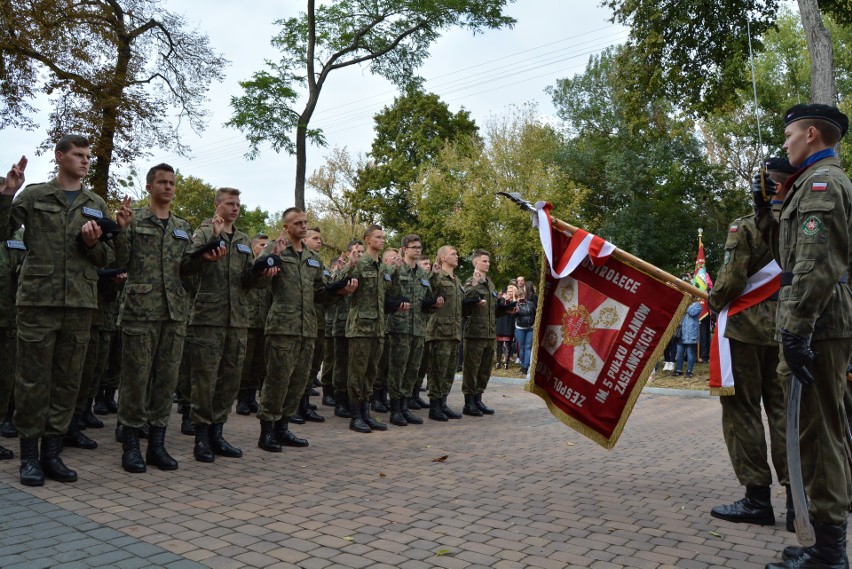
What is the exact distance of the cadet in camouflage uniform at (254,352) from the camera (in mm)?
8648

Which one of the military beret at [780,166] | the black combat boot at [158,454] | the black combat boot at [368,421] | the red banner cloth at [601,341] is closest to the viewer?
the military beret at [780,166]

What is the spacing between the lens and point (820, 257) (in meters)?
3.55

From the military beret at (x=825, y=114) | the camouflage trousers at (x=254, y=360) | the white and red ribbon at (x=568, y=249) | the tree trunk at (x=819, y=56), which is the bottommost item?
the camouflage trousers at (x=254, y=360)

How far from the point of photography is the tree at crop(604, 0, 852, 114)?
→ 17.8m

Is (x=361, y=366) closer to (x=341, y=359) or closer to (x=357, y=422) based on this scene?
(x=357, y=422)

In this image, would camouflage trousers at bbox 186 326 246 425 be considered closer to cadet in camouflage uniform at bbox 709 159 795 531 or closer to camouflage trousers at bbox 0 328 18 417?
camouflage trousers at bbox 0 328 18 417

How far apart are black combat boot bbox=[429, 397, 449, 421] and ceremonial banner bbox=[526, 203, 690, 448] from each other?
3.75m

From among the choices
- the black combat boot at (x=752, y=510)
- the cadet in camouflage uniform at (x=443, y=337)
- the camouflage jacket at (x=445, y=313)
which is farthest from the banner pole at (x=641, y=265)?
the camouflage jacket at (x=445, y=313)

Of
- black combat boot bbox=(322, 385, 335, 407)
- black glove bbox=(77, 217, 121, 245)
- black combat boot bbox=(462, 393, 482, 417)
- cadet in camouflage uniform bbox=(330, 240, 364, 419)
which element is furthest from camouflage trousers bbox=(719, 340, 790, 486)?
black combat boot bbox=(322, 385, 335, 407)

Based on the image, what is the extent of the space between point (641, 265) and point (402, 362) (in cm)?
407

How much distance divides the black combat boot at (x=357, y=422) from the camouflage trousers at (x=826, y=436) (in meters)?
5.02

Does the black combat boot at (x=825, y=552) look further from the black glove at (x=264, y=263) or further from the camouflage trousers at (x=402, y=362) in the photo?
the camouflage trousers at (x=402, y=362)

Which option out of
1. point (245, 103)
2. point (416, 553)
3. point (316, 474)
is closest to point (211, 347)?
point (316, 474)

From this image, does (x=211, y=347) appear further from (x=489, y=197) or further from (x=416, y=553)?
(x=489, y=197)
